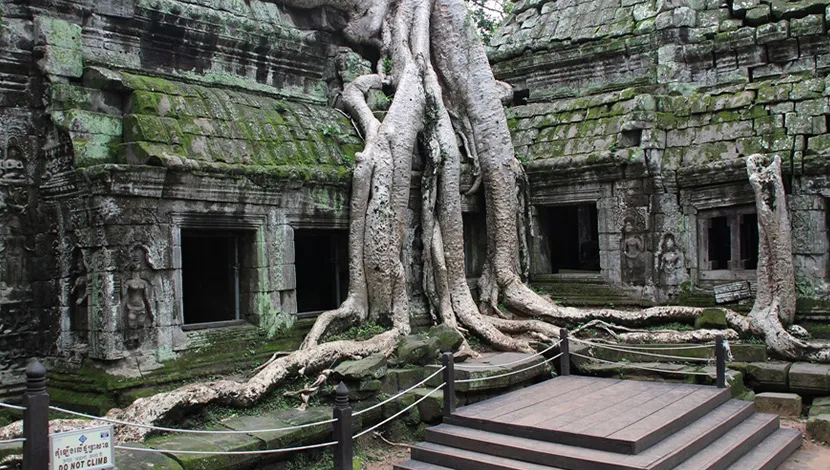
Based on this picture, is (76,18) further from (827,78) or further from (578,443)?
(827,78)

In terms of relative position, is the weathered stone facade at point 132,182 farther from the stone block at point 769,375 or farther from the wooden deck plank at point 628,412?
the stone block at point 769,375

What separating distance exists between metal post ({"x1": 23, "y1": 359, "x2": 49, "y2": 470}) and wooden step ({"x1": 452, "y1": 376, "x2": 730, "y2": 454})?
3.23 meters

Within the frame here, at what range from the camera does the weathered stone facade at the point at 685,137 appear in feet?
27.6

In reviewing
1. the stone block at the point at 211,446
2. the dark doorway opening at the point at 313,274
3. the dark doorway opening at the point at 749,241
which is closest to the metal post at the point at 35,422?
the stone block at the point at 211,446

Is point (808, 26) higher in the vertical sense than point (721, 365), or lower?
higher

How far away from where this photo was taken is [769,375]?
24.7 ft

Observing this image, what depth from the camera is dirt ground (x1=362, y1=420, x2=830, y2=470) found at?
608 centimetres

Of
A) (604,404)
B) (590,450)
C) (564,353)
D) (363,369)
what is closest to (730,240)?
(564,353)

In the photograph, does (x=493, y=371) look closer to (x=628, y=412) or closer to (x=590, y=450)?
(x=628, y=412)

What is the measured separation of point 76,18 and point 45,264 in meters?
2.25

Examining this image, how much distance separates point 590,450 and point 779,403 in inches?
116

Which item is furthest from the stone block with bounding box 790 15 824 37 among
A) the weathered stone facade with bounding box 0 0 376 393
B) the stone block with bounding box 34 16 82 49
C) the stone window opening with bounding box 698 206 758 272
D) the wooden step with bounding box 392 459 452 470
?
the stone block with bounding box 34 16 82 49

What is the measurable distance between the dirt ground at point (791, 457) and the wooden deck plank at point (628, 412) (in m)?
0.96

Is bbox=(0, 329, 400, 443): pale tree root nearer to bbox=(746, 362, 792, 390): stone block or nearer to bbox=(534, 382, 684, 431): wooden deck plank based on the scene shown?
bbox=(534, 382, 684, 431): wooden deck plank
